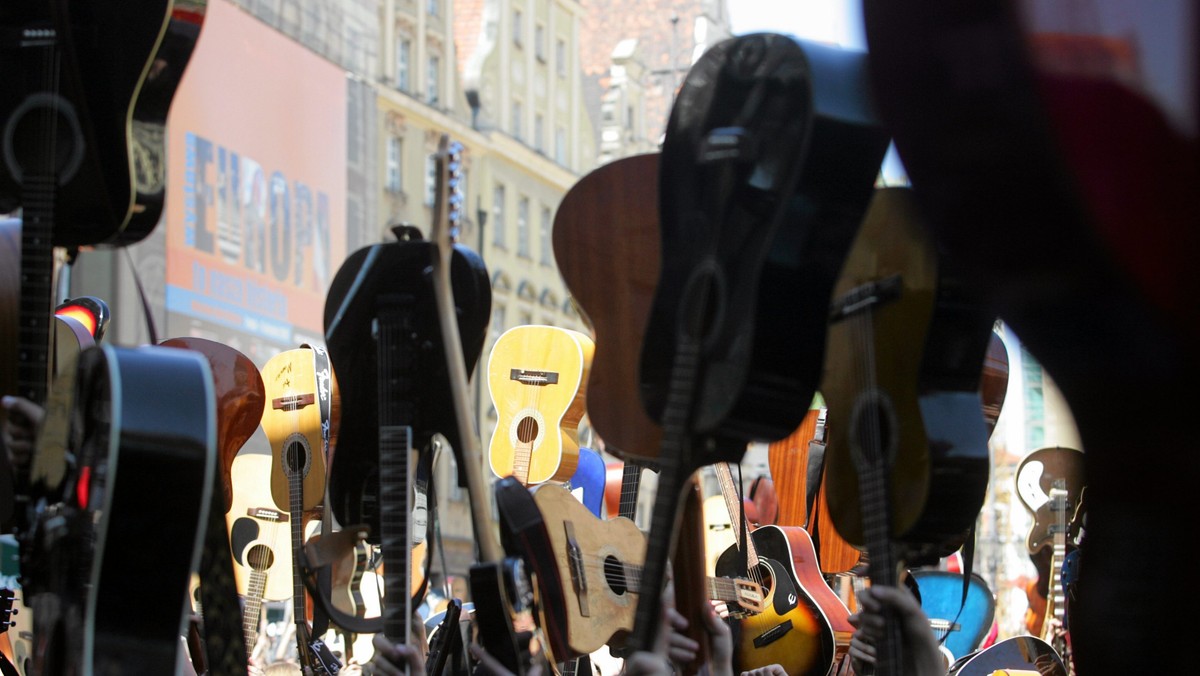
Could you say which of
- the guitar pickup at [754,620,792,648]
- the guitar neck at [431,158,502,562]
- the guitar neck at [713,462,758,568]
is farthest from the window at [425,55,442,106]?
the guitar neck at [431,158,502,562]

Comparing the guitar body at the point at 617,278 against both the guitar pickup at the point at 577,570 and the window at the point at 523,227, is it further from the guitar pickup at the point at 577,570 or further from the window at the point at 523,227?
the window at the point at 523,227

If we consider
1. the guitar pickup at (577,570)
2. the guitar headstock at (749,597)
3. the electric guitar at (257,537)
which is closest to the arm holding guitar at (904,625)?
the guitar pickup at (577,570)

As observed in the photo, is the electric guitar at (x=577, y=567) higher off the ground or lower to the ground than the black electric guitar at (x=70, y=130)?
lower

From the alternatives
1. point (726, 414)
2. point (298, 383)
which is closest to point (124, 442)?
point (726, 414)

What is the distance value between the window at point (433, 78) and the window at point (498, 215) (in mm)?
4076

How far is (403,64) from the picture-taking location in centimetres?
4700

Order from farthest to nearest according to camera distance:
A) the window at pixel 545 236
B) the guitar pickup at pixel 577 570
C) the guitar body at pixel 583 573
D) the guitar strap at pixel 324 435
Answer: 1. the window at pixel 545 236
2. the guitar pickup at pixel 577 570
3. the guitar body at pixel 583 573
4. the guitar strap at pixel 324 435

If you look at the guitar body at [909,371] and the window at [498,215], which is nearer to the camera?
the guitar body at [909,371]

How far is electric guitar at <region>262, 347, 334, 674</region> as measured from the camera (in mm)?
6285

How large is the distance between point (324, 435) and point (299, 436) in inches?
11.4

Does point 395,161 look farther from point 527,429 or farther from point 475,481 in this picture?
point 475,481

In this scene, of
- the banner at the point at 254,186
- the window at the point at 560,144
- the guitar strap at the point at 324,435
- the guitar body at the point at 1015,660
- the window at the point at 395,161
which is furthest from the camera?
the window at the point at 560,144

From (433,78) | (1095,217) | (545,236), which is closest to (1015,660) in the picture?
(1095,217)

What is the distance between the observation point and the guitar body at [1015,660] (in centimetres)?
655
